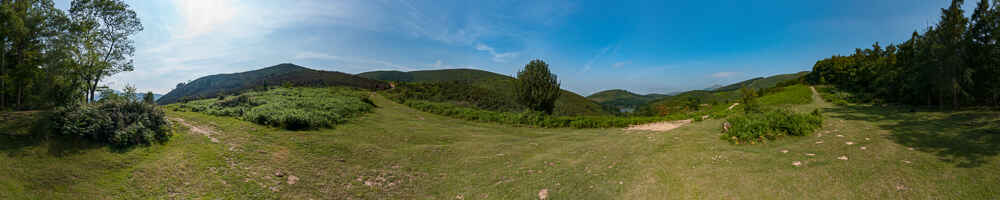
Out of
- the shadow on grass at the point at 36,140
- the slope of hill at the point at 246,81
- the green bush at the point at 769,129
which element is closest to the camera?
the shadow on grass at the point at 36,140

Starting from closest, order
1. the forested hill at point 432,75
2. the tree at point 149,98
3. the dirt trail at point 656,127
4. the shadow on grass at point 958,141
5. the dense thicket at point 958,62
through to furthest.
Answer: the shadow on grass at point 958,141 < the tree at point 149,98 < the dense thicket at point 958,62 < the dirt trail at point 656,127 < the forested hill at point 432,75

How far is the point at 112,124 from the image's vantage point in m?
4.72

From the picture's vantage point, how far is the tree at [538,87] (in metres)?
22.2

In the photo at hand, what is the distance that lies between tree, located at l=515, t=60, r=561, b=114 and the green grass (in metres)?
13.6

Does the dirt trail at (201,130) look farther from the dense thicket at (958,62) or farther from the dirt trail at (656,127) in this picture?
the dense thicket at (958,62)

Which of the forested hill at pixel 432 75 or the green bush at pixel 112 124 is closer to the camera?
the green bush at pixel 112 124

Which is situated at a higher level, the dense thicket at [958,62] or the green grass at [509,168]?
the dense thicket at [958,62]

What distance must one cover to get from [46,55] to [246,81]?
21.4m

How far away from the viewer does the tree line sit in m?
5.44

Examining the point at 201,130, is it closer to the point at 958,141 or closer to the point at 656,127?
the point at 958,141

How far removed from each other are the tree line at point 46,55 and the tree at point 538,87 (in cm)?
1957

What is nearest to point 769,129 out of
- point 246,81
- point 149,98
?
point 149,98

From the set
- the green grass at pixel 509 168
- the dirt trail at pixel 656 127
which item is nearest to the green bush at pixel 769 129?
the green grass at pixel 509 168

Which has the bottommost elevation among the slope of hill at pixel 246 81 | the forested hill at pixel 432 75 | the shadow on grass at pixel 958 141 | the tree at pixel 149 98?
the shadow on grass at pixel 958 141
